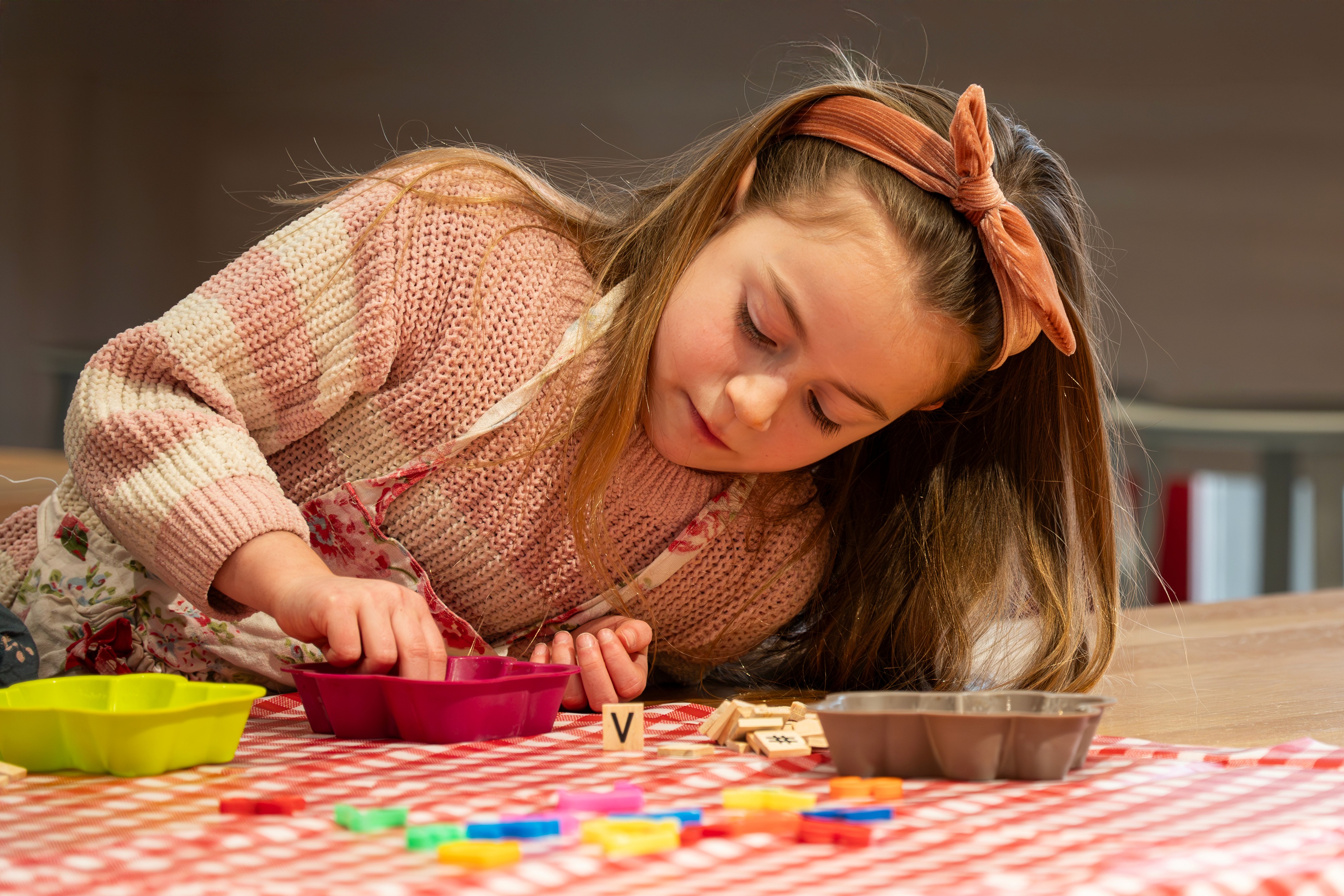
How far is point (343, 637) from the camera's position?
0.76 metres

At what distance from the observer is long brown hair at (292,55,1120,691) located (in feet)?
3.50

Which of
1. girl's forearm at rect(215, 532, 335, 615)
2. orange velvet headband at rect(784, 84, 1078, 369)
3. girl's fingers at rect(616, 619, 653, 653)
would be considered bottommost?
girl's fingers at rect(616, 619, 653, 653)

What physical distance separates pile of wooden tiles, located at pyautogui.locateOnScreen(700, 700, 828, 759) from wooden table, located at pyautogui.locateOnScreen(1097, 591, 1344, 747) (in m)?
0.27

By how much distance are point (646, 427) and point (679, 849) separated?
1.97ft

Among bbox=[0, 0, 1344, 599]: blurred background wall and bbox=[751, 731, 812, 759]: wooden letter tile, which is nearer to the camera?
bbox=[751, 731, 812, 759]: wooden letter tile

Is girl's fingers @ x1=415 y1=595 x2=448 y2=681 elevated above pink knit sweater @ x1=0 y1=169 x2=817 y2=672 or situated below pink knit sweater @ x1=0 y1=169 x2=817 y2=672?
→ below

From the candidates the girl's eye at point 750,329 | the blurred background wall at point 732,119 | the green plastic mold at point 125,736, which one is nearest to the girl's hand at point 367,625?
the green plastic mold at point 125,736

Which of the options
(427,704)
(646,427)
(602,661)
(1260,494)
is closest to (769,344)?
(646,427)

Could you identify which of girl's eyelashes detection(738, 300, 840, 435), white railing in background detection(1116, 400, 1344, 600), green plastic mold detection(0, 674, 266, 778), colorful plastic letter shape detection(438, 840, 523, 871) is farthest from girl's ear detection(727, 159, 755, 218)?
white railing in background detection(1116, 400, 1344, 600)

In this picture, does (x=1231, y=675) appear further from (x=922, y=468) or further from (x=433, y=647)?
(x=433, y=647)

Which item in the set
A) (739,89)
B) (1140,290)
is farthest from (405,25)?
(1140,290)

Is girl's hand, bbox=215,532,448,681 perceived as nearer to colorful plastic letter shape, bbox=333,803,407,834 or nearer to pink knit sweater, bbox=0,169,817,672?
pink knit sweater, bbox=0,169,817,672

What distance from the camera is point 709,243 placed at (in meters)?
1.04

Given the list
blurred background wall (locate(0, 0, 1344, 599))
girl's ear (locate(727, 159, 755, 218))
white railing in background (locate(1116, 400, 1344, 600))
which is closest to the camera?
girl's ear (locate(727, 159, 755, 218))
